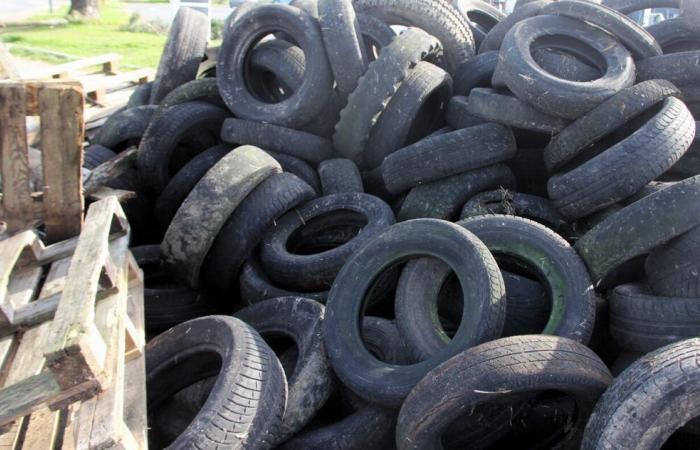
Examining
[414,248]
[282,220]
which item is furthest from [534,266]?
[282,220]

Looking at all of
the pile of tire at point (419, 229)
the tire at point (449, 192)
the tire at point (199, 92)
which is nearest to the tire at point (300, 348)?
the pile of tire at point (419, 229)

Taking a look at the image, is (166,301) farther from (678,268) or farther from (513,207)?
(678,268)

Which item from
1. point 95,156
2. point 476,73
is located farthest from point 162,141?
point 476,73

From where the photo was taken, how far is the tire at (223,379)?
2.83 m

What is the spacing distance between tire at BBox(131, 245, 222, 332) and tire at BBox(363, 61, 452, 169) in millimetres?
1844

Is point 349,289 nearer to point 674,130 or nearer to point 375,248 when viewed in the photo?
point 375,248

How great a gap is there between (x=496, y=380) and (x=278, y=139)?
3.25 meters

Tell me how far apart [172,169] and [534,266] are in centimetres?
353

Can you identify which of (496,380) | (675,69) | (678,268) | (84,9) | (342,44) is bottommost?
(84,9)

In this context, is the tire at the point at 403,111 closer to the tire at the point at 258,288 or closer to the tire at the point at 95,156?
the tire at the point at 258,288

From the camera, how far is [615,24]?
16.3ft

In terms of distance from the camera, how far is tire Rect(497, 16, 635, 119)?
4.42m

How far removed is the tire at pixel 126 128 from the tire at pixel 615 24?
12.8ft

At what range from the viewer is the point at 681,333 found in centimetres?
314
